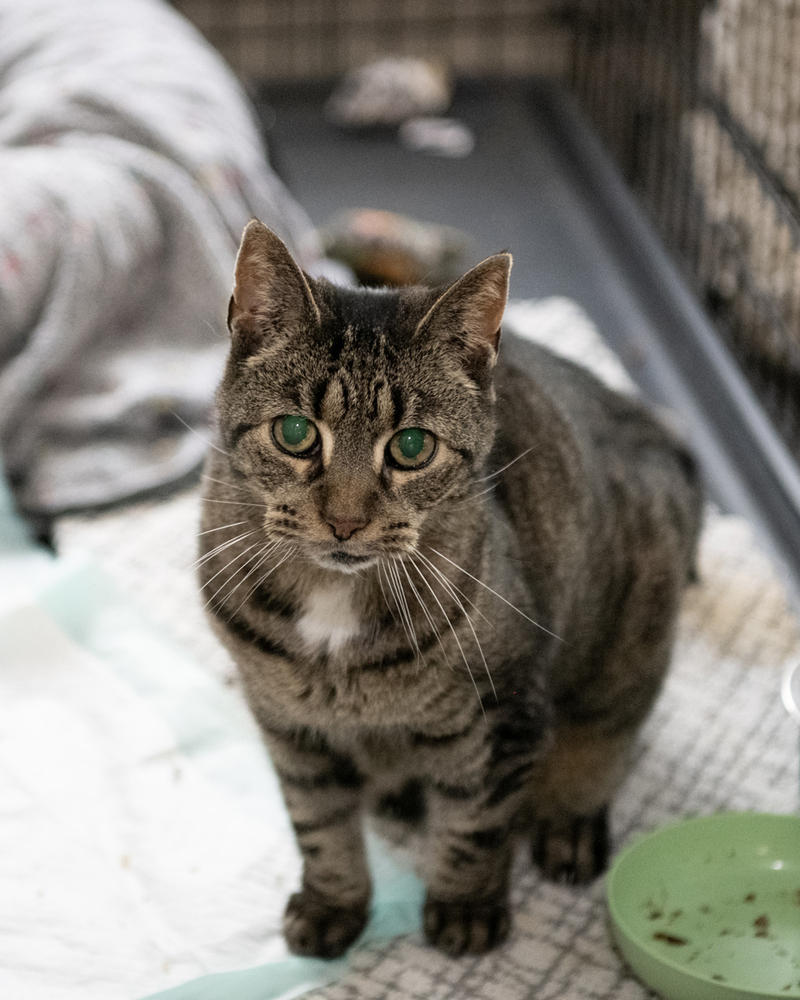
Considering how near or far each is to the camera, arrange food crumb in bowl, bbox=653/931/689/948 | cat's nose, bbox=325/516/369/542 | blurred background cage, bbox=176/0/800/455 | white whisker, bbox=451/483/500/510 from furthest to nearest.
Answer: blurred background cage, bbox=176/0/800/455
food crumb in bowl, bbox=653/931/689/948
white whisker, bbox=451/483/500/510
cat's nose, bbox=325/516/369/542

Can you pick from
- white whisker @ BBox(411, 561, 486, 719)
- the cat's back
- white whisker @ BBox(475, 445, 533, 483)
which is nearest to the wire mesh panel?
the cat's back

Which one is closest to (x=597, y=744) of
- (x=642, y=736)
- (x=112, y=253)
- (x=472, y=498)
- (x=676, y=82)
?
(x=642, y=736)

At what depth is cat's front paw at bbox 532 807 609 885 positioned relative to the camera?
4.64 feet

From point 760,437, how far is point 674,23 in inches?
51.2

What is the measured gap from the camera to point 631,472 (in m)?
1.51

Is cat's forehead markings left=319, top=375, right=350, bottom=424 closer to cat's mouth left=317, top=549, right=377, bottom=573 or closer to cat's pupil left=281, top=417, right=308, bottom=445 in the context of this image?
cat's pupil left=281, top=417, right=308, bottom=445

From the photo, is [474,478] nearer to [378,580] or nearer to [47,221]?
[378,580]

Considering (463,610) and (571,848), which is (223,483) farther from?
(571,848)

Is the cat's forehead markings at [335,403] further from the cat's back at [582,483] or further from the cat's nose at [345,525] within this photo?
the cat's back at [582,483]

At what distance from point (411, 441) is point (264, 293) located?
0.20 metres

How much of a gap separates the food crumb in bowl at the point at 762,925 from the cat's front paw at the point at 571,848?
0.66 ft

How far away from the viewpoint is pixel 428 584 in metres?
1.16

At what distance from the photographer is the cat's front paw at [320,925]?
1.29 meters

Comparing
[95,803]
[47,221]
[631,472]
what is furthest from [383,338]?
[47,221]
